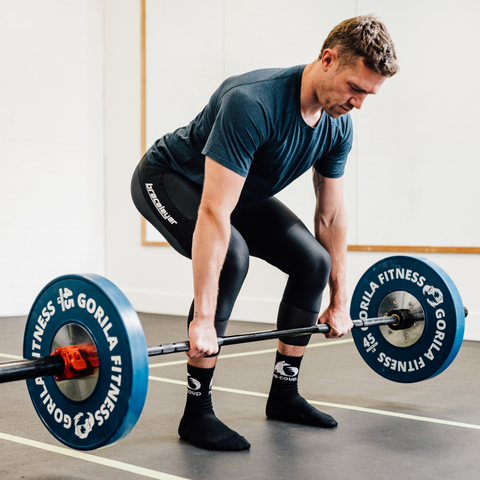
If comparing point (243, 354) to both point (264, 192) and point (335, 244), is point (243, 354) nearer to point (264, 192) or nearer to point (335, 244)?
point (335, 244)

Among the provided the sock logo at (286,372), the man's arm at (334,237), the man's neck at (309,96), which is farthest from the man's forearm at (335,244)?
the man's neck at (309,96)

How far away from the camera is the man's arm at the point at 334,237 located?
6.85 ft

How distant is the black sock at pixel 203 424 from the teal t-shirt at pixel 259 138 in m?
0.53

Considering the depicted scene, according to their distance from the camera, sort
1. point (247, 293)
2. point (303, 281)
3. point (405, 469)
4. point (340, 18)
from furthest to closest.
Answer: point (247, 293) → point (340, 18) → point (303, 281) → point (405, 469)

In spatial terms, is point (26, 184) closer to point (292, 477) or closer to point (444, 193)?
point (444, 193)

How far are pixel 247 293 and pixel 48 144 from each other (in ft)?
6.51

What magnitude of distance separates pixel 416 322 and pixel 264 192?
2.56 feet

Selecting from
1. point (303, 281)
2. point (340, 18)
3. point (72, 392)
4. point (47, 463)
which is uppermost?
point (340, 18)

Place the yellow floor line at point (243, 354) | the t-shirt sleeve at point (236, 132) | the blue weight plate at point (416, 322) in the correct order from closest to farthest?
the t-shirt sleeve at point (236, 132) < the blue weight plate at point (416, 322) < the yellow floor line at point (243, 354)

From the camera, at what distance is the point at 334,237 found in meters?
2.15

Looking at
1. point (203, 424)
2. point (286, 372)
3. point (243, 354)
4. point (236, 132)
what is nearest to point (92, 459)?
point (203, 424)

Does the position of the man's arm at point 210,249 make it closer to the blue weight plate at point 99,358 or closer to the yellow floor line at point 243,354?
the blue weight plate at point 99,358

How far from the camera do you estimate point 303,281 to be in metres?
2.04

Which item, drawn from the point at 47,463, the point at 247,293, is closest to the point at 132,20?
the point at 247,293
